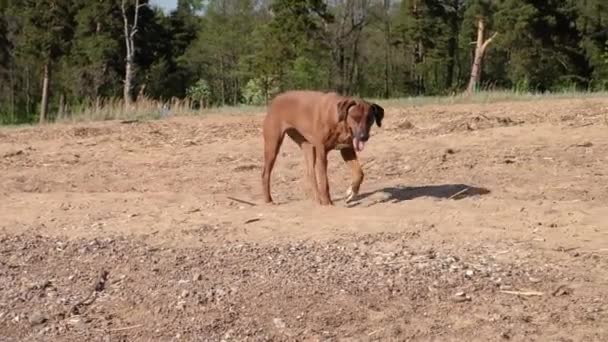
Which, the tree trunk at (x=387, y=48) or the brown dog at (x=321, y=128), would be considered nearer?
the brown dog at (x=321, y=128)

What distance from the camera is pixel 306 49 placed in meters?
45.8

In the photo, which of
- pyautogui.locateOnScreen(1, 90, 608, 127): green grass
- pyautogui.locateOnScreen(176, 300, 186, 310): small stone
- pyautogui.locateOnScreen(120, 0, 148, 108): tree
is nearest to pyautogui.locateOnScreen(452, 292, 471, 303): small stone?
pyautogui.locateOnScreen(176, 300, 186, 310): small stone

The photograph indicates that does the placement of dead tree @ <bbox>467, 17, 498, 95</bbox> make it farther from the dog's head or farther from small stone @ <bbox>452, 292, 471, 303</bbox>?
small stone @ <bbox>452, 292, 471, 303</bbox>

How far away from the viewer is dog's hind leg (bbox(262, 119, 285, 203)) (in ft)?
34.7

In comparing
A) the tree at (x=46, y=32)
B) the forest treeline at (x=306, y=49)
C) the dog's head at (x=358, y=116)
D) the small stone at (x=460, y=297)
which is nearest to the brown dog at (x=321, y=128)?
the dog's head at (x=358, y=116)

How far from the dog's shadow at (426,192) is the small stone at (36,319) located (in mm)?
4267

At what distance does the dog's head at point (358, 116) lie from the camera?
9.34 metres

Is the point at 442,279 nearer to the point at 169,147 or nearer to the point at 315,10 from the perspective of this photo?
the point at 169,147

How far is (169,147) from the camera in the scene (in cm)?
1650

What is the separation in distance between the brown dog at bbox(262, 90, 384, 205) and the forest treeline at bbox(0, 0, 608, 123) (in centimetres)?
3021

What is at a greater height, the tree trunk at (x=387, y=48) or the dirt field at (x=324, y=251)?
the tree trunk at (x=387, y=48)

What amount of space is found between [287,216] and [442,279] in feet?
9.28

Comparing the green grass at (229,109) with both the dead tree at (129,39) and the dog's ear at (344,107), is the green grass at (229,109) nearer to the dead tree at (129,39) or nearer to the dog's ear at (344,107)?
the dog's ear at (344,107)

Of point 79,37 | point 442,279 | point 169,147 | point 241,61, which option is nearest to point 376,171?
point 169,147
